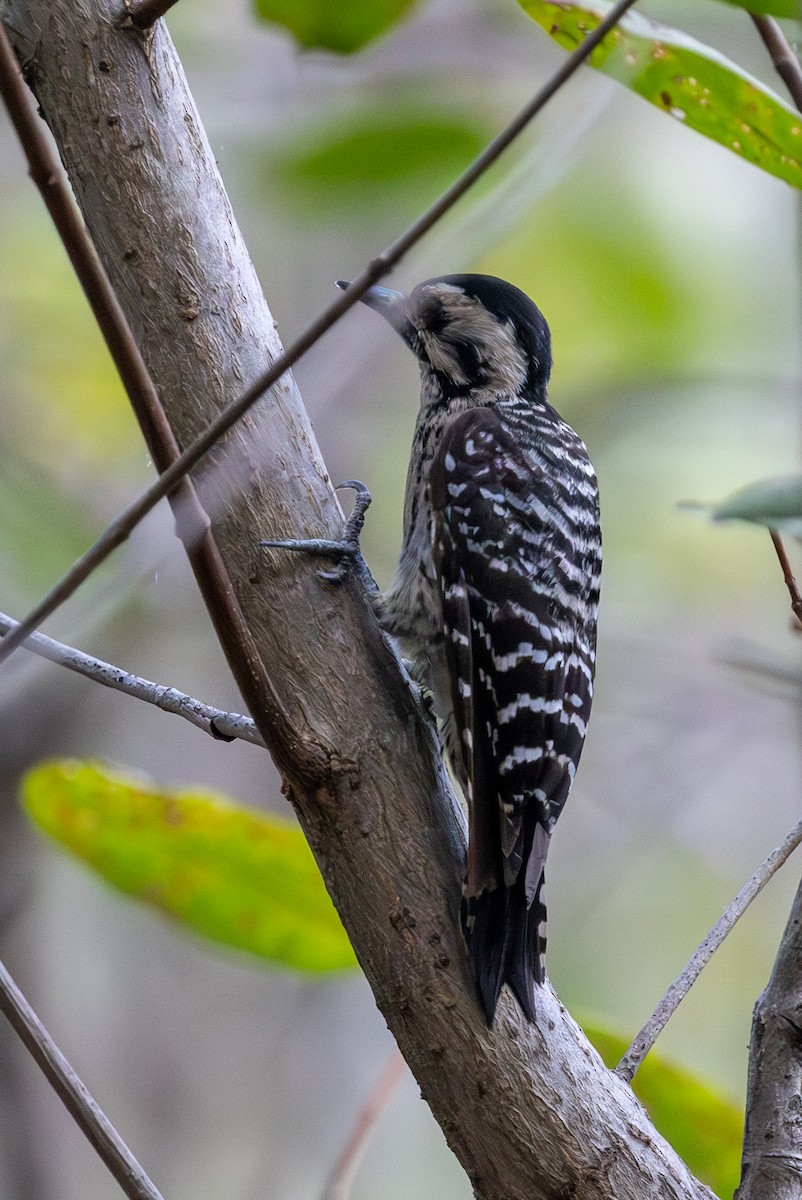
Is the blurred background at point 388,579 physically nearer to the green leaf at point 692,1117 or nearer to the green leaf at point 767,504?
the green leaf at point 692,1117

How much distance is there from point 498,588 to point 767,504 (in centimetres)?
129

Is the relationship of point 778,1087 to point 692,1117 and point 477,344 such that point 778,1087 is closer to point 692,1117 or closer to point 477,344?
point 692,1117

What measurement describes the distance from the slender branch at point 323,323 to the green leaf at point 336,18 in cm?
36

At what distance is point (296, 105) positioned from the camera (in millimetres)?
1888

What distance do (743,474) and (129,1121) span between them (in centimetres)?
251

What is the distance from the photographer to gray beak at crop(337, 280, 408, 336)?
7.07ft

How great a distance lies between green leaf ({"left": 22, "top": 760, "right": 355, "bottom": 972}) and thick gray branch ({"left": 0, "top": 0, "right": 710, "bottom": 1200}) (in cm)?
34

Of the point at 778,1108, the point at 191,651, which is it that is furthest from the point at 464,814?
the point at 191,651

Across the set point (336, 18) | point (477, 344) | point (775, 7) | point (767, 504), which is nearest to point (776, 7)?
point (775, 7)

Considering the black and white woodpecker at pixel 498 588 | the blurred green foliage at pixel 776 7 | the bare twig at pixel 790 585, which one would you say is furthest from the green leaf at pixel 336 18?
the black and white woodpecker at pixel 498 588

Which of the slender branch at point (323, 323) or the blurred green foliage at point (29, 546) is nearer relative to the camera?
the slender branch at point (323, 323)

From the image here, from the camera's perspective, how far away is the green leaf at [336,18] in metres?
1.13

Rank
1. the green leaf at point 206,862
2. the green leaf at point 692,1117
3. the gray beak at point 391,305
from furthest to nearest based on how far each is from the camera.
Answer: the gray beak at point 391,305 → the green leaf at point 206,862 → the green leaf at point 692,1117

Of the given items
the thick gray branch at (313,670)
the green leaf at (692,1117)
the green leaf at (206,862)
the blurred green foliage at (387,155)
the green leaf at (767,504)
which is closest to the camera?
the green leaf at (767,504)
